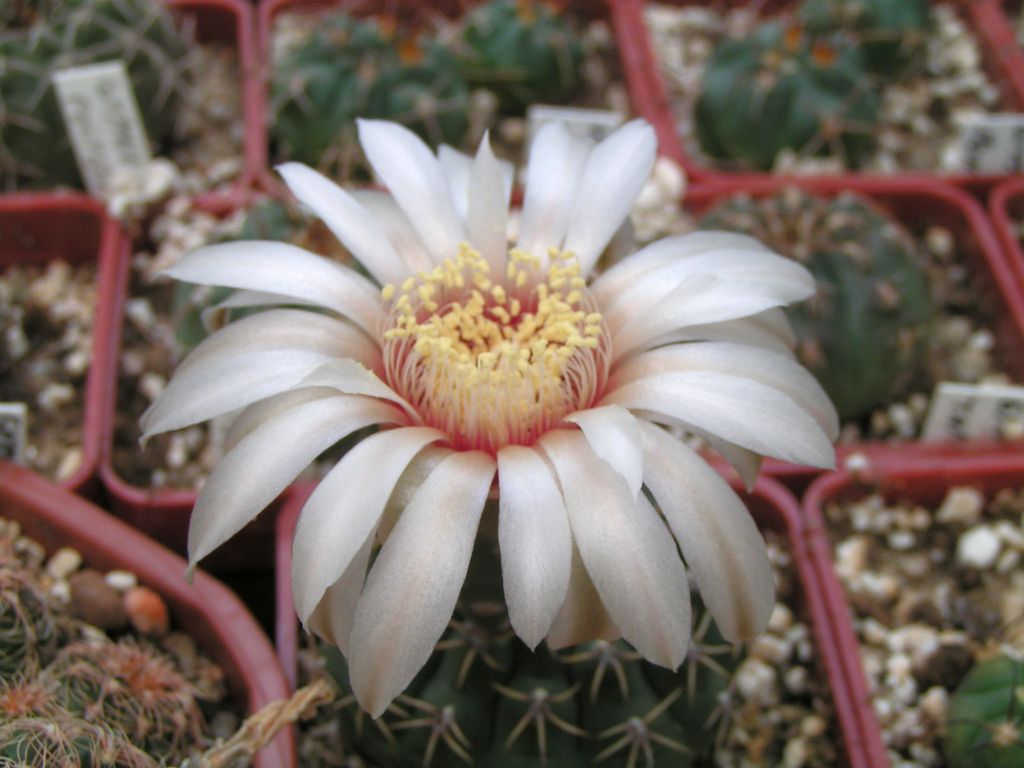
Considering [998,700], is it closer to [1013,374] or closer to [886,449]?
[886,449]

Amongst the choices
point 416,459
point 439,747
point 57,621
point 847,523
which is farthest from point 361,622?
point 847,523

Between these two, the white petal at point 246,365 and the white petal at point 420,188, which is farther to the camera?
the white petal at point 420,188

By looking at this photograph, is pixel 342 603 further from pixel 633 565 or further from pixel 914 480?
pixel 914 480

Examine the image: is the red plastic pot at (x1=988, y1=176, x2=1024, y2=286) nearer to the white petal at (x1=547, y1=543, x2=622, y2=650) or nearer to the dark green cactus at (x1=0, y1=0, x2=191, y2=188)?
the white petal at (x1=547, y1=543, x2=622, y2=650)

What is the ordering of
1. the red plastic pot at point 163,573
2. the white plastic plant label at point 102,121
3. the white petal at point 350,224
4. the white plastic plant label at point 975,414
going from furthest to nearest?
the white plastic plant label at point 102,121 → the white plastic plant label at point 975,414 → the red plastic pot at point 163,573 → the white petal at point 350,224

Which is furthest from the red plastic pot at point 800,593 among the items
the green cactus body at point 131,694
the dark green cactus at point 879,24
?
the dark green cactus at point 879,24

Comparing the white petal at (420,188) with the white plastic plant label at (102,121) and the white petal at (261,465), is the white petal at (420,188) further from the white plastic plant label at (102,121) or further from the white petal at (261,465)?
the white plastic plant label at (102,121)
